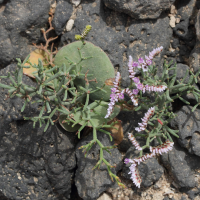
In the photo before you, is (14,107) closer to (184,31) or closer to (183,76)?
(183,76)

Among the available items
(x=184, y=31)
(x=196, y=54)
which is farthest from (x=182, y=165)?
(x=184, y=31)

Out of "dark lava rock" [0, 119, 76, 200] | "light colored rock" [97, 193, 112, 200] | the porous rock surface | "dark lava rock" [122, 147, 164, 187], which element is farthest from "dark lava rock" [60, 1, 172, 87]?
"light colored rock" [97, 193, 112, 200]

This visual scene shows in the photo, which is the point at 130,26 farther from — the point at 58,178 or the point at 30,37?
the point at 58,178

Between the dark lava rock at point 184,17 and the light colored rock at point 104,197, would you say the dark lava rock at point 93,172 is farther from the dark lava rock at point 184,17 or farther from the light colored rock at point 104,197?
the dark lava rock at point 184,17

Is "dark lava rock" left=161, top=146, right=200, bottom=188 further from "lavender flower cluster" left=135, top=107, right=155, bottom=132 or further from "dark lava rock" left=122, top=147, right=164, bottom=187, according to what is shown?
"lavender flower cluster" left=135, top=107, right=155, bottom=132

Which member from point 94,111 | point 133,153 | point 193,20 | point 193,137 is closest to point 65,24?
point 94,111
